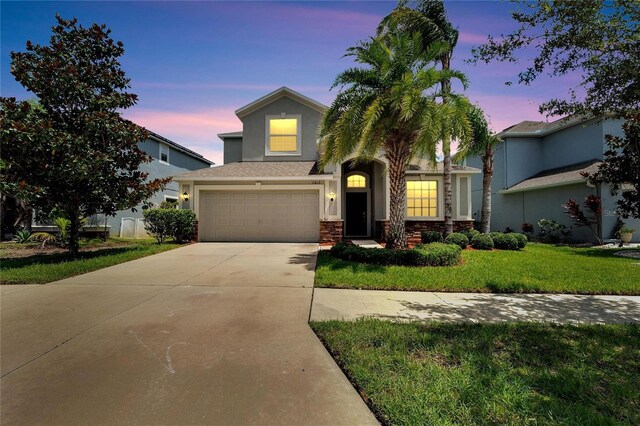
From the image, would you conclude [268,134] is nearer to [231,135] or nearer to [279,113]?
[279,113]

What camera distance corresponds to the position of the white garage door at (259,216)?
13.6 m

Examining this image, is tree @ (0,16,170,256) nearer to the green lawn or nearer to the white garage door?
the white garage door

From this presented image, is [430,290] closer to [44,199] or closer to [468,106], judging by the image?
[468,106]

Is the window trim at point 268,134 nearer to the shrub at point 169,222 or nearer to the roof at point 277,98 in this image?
the roof at point 277,98

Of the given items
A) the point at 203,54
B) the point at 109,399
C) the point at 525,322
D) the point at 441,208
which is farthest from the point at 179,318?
the point at 441,208

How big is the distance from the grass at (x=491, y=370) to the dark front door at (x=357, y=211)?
1187 centimetres

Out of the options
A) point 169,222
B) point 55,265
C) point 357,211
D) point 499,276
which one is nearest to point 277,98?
point 357,211

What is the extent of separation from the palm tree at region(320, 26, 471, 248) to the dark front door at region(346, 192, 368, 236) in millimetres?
6231

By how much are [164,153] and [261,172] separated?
34.3 feet

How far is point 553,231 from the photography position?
49.8ft

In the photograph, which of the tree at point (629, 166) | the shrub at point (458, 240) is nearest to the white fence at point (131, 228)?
the shrub at point (458, 240)

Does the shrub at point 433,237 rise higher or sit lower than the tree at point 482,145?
lower

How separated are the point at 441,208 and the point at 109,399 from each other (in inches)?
565

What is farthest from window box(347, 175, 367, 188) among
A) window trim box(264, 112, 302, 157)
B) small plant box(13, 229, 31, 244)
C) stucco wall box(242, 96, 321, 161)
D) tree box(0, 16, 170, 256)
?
small plant box(13, 229, 31, 244)
